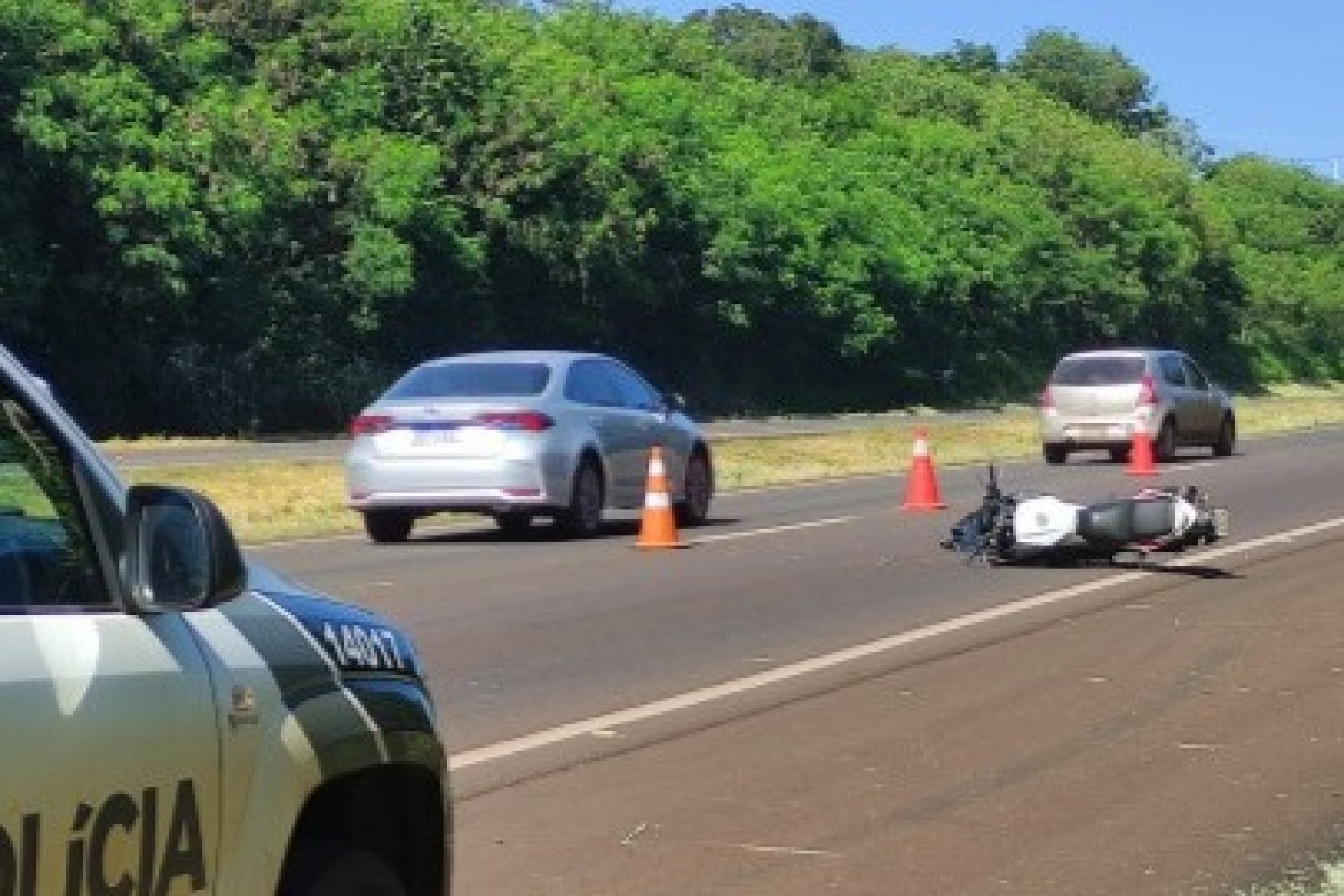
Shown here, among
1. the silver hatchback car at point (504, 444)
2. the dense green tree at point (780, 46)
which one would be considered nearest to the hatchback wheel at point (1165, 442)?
the silver hatchback car at point (504, 444)

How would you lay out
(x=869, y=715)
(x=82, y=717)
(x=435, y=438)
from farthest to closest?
(x=435, y=438) < (x=869, y=715) < (x=82, y=717)

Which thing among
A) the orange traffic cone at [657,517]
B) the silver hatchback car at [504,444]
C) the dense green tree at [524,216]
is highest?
the dense green tree at [524,216]

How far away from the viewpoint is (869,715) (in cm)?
1120

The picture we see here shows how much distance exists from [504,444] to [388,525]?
4.88 ft

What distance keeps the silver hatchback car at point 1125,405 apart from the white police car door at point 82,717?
32733 millimetres

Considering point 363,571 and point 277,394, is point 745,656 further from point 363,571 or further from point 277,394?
point 277,394

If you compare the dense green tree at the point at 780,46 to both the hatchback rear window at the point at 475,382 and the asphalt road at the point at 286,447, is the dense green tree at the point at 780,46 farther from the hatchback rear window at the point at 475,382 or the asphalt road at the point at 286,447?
the hatchback rear window at the point at 475,382

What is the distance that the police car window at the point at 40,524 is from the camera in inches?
157

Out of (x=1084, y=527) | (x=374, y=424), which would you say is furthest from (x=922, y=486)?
(x=1084, y=527)

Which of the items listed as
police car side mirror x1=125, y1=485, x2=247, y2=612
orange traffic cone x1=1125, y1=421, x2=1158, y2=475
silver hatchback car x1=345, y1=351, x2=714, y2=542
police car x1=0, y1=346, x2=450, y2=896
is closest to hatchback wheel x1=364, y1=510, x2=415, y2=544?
silver hatchback car x1=345, y1=351, x2=714, y2=542

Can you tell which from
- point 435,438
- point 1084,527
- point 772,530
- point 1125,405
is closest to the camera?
point 1084,527

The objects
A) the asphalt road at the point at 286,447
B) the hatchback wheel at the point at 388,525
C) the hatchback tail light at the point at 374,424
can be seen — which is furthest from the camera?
the asphalt road at the point at 286,447

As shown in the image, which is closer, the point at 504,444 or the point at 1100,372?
the point at 504,444

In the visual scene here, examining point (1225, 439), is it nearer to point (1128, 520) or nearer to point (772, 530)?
point (772, 530)
